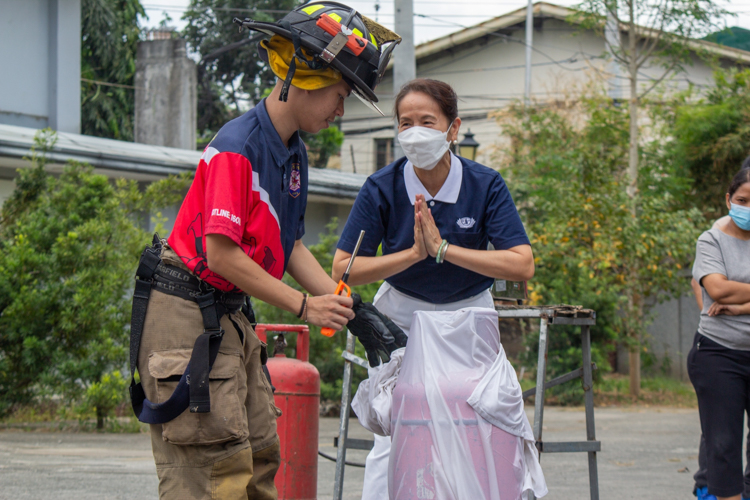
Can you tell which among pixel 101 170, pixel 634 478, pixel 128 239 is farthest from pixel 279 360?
pixel 101 170

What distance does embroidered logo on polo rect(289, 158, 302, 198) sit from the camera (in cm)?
254

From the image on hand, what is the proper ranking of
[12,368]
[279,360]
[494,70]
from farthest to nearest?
[494,70]
[12,368]
[279,360]

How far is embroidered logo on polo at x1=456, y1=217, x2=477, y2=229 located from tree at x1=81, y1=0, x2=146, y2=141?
17440 millimetres

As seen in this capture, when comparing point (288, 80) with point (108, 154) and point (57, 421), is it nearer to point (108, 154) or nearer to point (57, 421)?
point (57, 421)

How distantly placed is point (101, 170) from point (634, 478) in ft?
22.4

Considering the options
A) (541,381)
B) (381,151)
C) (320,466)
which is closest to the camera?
(541,381)

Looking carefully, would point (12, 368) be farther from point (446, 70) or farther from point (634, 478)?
point (446, 70)

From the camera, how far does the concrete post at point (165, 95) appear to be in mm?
14086

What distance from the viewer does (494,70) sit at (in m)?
23.7

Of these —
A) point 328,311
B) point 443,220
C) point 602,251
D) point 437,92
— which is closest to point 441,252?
point 443,220

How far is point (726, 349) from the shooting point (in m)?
4.00

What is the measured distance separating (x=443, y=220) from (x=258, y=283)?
1252 millimetres

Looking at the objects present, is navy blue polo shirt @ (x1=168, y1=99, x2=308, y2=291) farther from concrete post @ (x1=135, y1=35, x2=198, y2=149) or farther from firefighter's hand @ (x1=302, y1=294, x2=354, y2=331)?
concrete post @ (x1=135, y1=35, x2=198, y2=149)

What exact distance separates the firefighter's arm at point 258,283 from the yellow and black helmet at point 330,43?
0.53 meters
